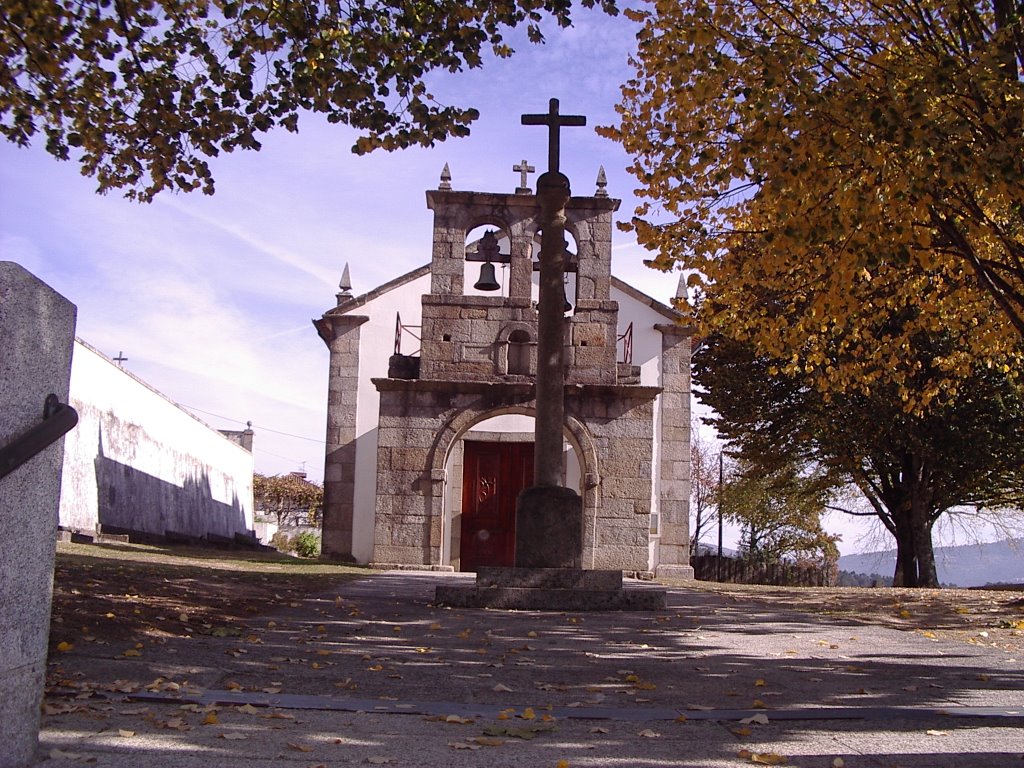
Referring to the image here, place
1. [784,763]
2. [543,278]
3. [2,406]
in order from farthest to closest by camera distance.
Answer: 1. [543,278]
2. [784,763]
3. [2,406]

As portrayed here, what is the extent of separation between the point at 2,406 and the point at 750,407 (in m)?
20.2

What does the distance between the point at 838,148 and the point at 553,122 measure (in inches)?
195

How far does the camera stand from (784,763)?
3.68 m

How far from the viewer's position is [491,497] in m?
20.6

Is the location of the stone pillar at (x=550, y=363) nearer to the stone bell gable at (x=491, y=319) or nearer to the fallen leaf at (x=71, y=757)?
the stone bell gable at (x=491, y=319)

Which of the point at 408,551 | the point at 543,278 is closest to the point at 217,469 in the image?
the point at 408,551

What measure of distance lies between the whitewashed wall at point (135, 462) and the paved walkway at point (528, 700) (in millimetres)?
11965

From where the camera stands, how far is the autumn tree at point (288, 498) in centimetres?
4600

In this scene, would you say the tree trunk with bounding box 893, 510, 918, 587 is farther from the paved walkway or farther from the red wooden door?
the paved walkway

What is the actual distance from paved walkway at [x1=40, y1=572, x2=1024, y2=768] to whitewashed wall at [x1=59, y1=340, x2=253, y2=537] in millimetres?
11965

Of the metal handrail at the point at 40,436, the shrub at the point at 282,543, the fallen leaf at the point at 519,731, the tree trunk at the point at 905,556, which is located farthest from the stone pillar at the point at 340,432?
the metal handrail at the point at 40,436

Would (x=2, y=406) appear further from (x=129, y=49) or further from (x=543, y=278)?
(x=543, y=278)

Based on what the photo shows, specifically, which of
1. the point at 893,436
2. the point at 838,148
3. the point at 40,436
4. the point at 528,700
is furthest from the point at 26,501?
the point at 893,436

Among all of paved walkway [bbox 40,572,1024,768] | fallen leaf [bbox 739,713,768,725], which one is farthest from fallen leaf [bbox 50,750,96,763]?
fallen leaf [bbox 739,713,768,725]
